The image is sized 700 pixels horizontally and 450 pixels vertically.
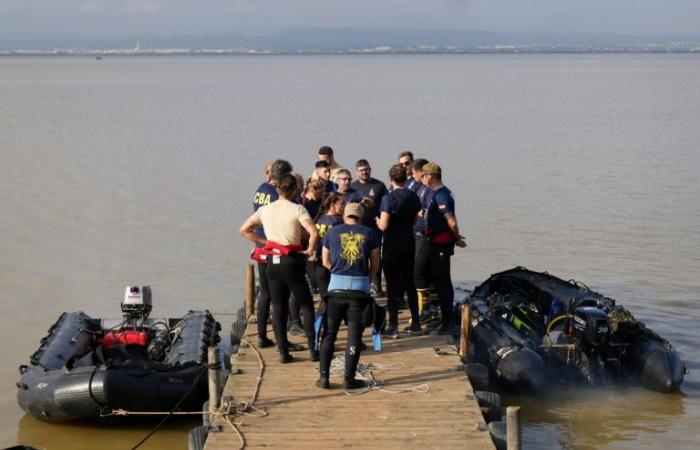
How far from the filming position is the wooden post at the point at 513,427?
8.16 meters

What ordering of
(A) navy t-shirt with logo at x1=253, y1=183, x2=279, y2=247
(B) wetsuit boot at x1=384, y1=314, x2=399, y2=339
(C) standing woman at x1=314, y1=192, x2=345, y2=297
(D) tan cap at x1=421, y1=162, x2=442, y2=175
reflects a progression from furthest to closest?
(B) wetsuit boot at x1=384, y1=314, x2=399, y2=339
(D) tan cap at x1=421, y1=162, x2=442, y2=175
(A) navy t-shirt with logo at x1=253, y1=183, x2=279, y2=247
(C) standing woman at x1=314, y1=192, x2=345, y2=297

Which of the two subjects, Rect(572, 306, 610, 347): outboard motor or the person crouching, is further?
Rect(572, 306, 610, 347): outboard motor

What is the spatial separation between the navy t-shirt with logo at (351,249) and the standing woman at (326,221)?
0.92 metres

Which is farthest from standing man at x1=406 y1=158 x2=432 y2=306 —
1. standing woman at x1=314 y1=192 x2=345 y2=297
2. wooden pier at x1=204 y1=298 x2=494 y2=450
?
→ standing woman at x1=314 y1=192 x2=345 y2=297

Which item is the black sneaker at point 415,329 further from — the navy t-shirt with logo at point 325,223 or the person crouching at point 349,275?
the person crouching at point 349,275

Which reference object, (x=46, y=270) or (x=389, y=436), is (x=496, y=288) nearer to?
(x=389, y=436)

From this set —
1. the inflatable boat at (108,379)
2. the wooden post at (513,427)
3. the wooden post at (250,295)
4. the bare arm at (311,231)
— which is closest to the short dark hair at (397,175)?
the bare arm at (311,231)

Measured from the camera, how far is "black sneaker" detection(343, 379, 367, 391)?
393 inches

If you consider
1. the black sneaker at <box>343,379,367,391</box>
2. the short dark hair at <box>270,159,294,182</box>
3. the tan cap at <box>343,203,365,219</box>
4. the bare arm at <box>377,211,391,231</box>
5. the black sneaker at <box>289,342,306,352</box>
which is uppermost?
the short dark hair at <box>270,159,294,182</box>

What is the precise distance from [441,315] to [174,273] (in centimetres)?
797

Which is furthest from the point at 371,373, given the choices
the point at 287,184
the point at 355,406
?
the point at 287,184

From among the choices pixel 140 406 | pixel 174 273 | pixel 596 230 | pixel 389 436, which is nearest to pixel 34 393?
pixel 140 406

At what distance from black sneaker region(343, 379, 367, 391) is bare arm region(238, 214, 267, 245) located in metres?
1.57

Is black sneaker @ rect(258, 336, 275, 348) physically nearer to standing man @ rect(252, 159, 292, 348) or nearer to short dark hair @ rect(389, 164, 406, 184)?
standing man @ rect(252, 159, 292, 348)
